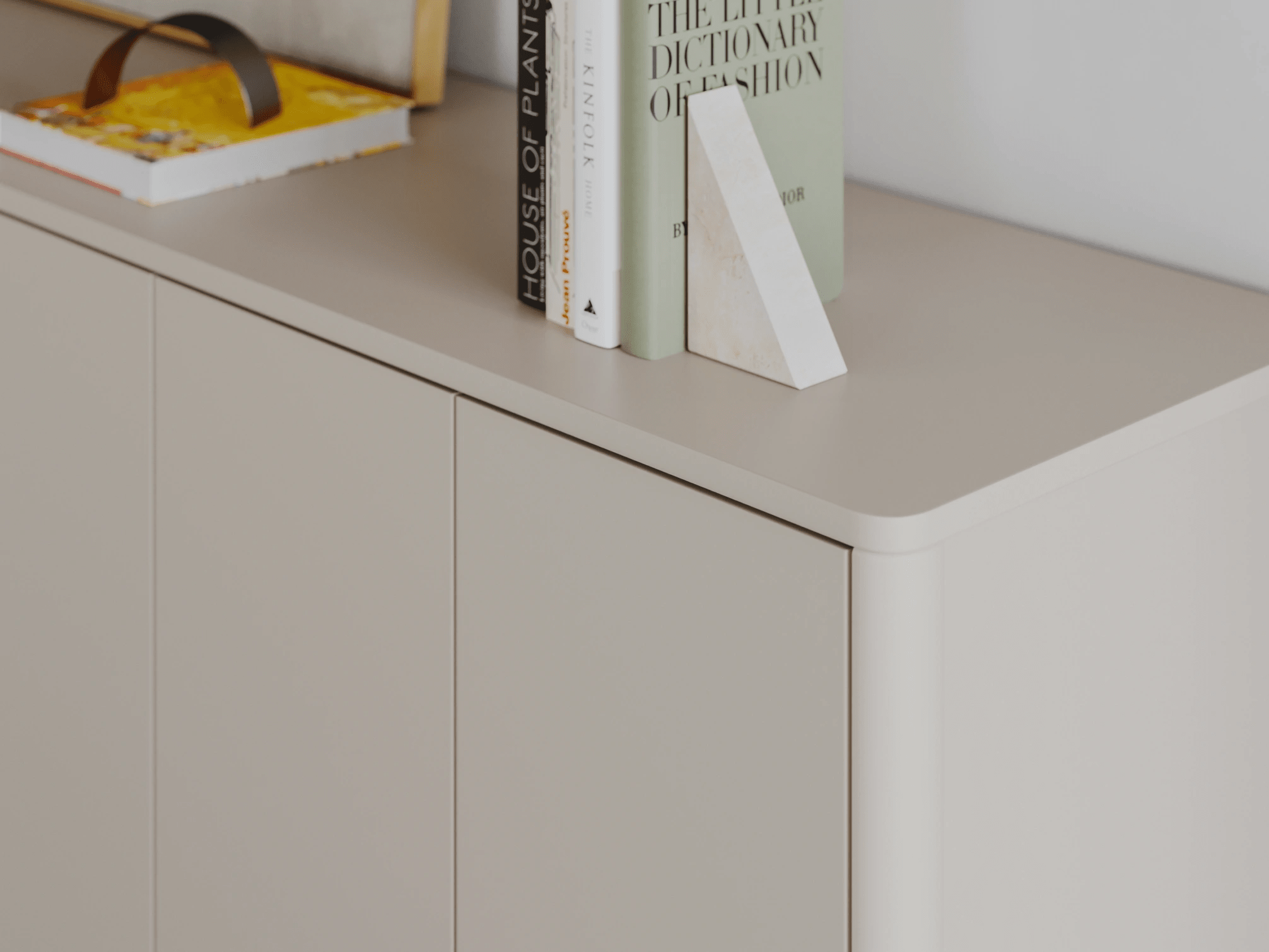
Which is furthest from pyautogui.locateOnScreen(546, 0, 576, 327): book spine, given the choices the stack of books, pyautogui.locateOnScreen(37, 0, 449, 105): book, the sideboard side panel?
pyautogui.locateOnScreen(37, 0, 449, 105): book

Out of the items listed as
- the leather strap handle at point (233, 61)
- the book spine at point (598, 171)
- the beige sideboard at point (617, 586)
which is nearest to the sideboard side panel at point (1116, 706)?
the beige sideboard at point (617, 586)

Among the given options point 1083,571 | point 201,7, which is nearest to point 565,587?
point 1083,571

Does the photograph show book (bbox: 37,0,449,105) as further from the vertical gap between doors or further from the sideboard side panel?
the sideboard side panel

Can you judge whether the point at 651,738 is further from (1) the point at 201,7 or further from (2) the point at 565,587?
(1) the point at 201,7

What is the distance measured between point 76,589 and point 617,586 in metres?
0.57

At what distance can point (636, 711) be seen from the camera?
0.88 m

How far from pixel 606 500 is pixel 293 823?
0.41 metres

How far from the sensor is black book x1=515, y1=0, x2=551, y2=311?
938 millimetres

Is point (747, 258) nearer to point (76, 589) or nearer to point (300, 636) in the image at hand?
point (300, 636)

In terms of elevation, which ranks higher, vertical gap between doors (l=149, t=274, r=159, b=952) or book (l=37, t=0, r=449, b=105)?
book (l=37, t=0, r=449, b=105)

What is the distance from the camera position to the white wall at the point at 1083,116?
100cm

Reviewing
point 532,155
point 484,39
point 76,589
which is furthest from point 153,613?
point 484,39

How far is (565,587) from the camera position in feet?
2.95

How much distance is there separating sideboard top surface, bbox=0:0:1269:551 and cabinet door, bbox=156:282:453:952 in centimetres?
4
